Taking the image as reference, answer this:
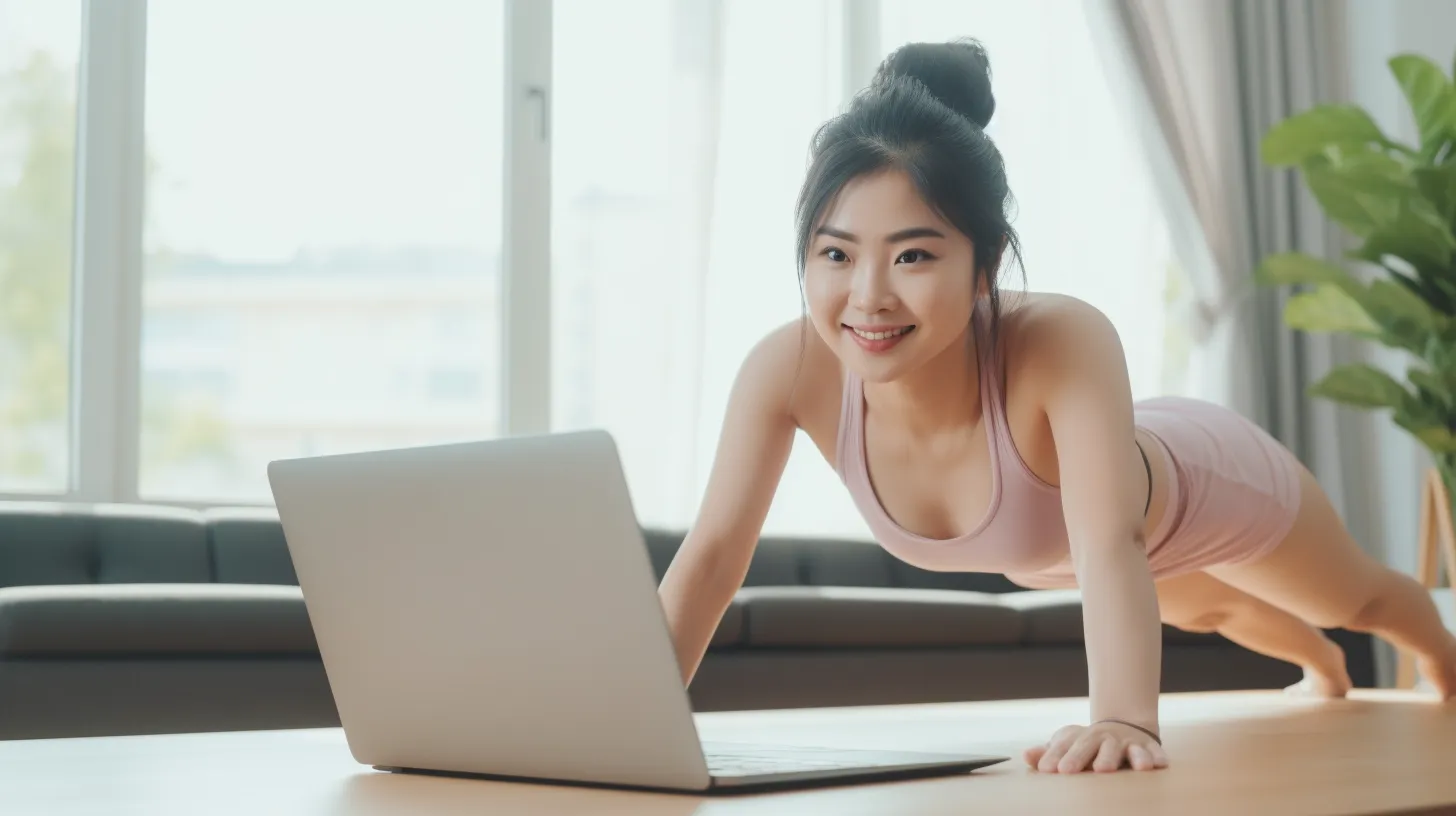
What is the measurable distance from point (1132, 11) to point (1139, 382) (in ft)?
3.96

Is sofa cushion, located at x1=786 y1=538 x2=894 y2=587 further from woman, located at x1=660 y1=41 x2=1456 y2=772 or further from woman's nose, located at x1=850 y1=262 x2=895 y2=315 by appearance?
woman's nose, located at x1=850 y1=262 x2=895 y2=315

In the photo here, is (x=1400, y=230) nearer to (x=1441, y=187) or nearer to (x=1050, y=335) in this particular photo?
(x=1441, y=187)

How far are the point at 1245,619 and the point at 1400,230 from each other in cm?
184

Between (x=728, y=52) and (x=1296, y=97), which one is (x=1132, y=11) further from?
(x=728, y=52)

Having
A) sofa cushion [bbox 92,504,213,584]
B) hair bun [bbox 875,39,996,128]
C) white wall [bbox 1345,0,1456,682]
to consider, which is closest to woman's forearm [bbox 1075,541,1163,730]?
hair bun [bbox 875,39,996,128]

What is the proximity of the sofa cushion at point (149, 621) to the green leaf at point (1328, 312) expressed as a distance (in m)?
2.65

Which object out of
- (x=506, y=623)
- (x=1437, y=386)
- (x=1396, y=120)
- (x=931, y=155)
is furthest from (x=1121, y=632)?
(x=1396, y=120)

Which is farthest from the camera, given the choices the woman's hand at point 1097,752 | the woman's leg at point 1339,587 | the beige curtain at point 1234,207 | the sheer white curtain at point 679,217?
the beige curtain at point 1234,207

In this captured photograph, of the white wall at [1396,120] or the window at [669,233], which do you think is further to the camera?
the white wall at [1396,120]

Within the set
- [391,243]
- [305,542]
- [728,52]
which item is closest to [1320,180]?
[728,52]

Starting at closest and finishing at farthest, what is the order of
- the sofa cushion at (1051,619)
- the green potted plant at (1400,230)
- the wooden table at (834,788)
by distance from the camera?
the wooden table at (834,788) < the sofa cushion at (1051,619) < the green potted plant at (1400,230)

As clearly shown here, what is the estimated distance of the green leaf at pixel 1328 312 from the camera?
148 inches

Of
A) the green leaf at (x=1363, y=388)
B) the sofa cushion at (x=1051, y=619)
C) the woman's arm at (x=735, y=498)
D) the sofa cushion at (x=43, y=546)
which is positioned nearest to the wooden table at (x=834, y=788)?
the woman's arm at (x=735, y=498)

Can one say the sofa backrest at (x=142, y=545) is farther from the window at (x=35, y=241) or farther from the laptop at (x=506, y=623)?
the laptop at (x=506, y=623)
